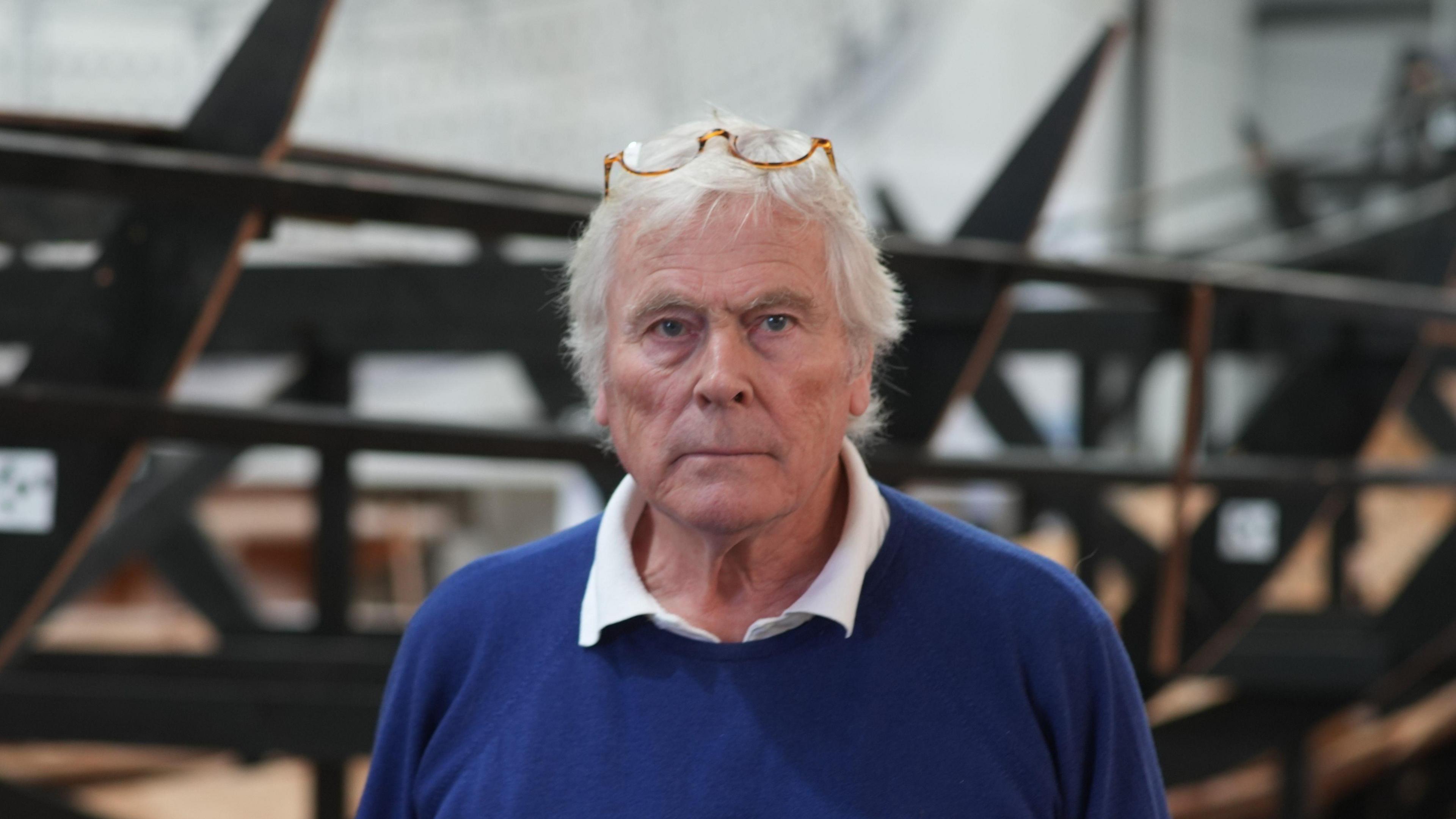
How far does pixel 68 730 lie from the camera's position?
243 centimetres

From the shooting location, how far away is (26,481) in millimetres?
1712

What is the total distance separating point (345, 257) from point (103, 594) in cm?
379

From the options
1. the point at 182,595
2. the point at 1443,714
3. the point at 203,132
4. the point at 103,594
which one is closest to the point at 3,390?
the point at 203,132

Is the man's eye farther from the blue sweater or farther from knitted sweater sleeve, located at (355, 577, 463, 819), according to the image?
knitted sweater sleeve, located at (355, 577, 463, 819)

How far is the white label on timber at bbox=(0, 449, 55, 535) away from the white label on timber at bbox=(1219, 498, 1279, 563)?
207cm

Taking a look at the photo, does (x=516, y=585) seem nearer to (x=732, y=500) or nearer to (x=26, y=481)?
(x=732, y=500)

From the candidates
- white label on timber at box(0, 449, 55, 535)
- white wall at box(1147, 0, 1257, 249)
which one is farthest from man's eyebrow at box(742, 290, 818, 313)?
white wall at box(1147, 0, 1257, 249)

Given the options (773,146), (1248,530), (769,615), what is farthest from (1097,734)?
(1248,530)

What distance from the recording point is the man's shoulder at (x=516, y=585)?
1.12 m

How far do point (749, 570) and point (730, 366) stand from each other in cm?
17

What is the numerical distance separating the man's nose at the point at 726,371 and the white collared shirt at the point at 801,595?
0.14m

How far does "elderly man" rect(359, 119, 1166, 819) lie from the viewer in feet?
3.29

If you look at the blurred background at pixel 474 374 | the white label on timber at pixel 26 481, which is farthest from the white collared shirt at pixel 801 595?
the white label on timber at pixel 26 481

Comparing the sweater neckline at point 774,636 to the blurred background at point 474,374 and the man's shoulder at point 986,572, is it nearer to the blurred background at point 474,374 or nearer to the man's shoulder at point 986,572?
the man's shoulder at point 986,572
